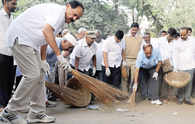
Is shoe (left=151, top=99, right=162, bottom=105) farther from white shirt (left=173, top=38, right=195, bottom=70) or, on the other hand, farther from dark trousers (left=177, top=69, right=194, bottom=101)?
white shirt (left=173, top=38, right=195, bottom=70)

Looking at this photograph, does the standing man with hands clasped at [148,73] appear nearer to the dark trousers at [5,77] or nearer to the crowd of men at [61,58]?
the crowd of men at [61,58]

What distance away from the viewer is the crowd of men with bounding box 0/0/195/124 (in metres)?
3.10

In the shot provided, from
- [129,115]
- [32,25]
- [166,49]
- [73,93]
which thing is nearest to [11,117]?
[32,25]

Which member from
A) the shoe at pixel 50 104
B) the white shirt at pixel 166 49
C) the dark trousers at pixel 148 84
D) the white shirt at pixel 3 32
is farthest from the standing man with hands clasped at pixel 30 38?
the white shirt at pixel 166 49

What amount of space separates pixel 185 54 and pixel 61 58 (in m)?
3.46

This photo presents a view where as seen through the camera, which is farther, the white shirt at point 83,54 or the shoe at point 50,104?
the white shirt at point 83,54

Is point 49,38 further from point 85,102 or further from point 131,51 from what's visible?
point 131,51

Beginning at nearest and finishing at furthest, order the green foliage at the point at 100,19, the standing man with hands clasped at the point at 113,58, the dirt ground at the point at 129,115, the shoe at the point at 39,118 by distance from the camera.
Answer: the shoe at the point at 39,118 < the dirt ground at the point at 129,115 < the standing man with hands clasped at the point at 113,58 < the green foliage at the point at 100,19

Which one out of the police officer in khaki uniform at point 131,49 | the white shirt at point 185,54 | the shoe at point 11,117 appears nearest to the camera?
the shoe at point 11,117

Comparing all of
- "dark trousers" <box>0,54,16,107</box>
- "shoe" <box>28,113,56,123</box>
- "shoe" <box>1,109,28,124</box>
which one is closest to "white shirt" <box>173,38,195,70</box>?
"shoe" <box>28,113,56,123</box>

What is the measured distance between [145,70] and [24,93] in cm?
331

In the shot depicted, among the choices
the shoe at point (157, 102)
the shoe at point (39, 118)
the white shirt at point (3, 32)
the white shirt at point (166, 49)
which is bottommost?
the shoe at point (157, 102)

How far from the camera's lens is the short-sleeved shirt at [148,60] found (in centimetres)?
543

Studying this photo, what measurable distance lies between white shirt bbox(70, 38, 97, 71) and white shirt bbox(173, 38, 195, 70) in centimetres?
193
